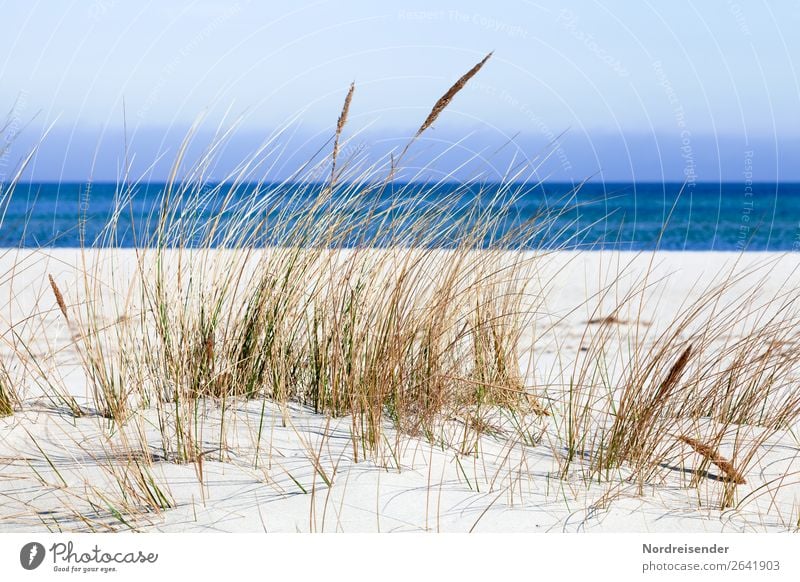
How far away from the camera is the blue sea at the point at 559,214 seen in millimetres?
2561

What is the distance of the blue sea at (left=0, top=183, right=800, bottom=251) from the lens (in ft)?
8.40

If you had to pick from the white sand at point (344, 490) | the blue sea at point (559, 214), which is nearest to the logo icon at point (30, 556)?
the white sand at point (344, 490)

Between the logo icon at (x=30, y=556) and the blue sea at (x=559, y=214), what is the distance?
2.67 ft

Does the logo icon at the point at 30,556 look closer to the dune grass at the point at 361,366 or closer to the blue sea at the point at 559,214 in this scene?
the dune grass at the point at 361,366

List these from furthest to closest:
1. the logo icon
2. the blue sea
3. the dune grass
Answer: the blue sea
the dune grass
the logo icon

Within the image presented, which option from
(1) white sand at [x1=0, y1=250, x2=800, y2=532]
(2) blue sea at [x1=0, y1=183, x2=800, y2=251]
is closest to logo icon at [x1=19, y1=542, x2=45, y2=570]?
(1) white sand at [x1=0, y1=250, x2=800, y2=532]

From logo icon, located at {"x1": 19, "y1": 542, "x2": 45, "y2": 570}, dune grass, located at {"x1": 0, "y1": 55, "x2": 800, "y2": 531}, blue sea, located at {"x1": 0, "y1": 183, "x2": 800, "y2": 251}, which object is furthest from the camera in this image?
blue sea, located at {"x1": 0, "y1": 183, "x2": 800, "y2": 251}

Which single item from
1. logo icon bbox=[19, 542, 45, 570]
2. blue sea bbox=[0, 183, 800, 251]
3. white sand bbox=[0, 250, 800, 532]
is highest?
blue sea bbox=[0, 183, 800, 251]

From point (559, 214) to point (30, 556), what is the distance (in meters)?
1.67

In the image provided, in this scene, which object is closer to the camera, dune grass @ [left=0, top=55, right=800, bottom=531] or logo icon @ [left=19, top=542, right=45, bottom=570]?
logo icon @ [left=19, top=542, right=45, bottom=570]

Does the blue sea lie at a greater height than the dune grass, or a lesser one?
greater

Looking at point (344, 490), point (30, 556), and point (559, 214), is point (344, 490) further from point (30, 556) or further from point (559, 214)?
point (559, 214)

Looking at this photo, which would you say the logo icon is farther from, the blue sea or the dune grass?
the blue sea

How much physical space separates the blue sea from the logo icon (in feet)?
2.67
